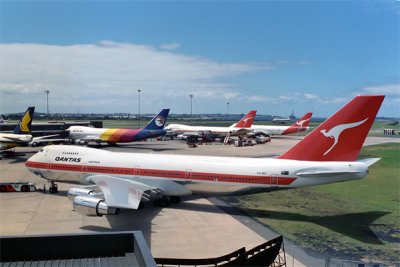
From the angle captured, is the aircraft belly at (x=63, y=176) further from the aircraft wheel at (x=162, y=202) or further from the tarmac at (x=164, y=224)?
the aircraft wheel at (x=162, y=202)

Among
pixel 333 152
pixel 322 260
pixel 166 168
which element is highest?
pixel 333 152

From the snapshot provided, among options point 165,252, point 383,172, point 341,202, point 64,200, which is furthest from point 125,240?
point 383,172

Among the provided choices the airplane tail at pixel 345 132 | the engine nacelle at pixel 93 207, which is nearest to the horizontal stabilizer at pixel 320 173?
the airplane tail at pixel 345 132

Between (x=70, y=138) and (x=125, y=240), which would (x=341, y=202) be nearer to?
(x=125, y=240)

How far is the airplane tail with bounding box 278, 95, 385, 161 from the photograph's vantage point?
25.5 m

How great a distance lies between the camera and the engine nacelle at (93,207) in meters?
23.5

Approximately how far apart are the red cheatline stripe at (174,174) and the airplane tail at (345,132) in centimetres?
297

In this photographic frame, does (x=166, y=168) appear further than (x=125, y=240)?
Yes

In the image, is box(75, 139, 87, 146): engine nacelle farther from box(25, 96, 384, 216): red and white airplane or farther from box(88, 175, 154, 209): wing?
box(88, 175, 154, 209): wing

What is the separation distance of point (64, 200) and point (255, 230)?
18.0m

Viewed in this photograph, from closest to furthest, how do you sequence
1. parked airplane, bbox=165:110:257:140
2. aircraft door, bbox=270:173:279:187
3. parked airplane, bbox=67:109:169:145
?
aircraft door, bbox=270:173:279:187
parked airplane, bbox=67:109:169:145
parked airplane, bbox=165:110:257:140

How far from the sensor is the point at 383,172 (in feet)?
157

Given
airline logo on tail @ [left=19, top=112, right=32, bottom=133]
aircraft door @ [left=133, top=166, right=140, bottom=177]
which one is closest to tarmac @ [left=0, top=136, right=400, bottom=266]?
aircraft door @ [left=133, top=166, right=140, bottom=177]

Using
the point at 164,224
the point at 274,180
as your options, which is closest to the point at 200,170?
the point at 164,224
